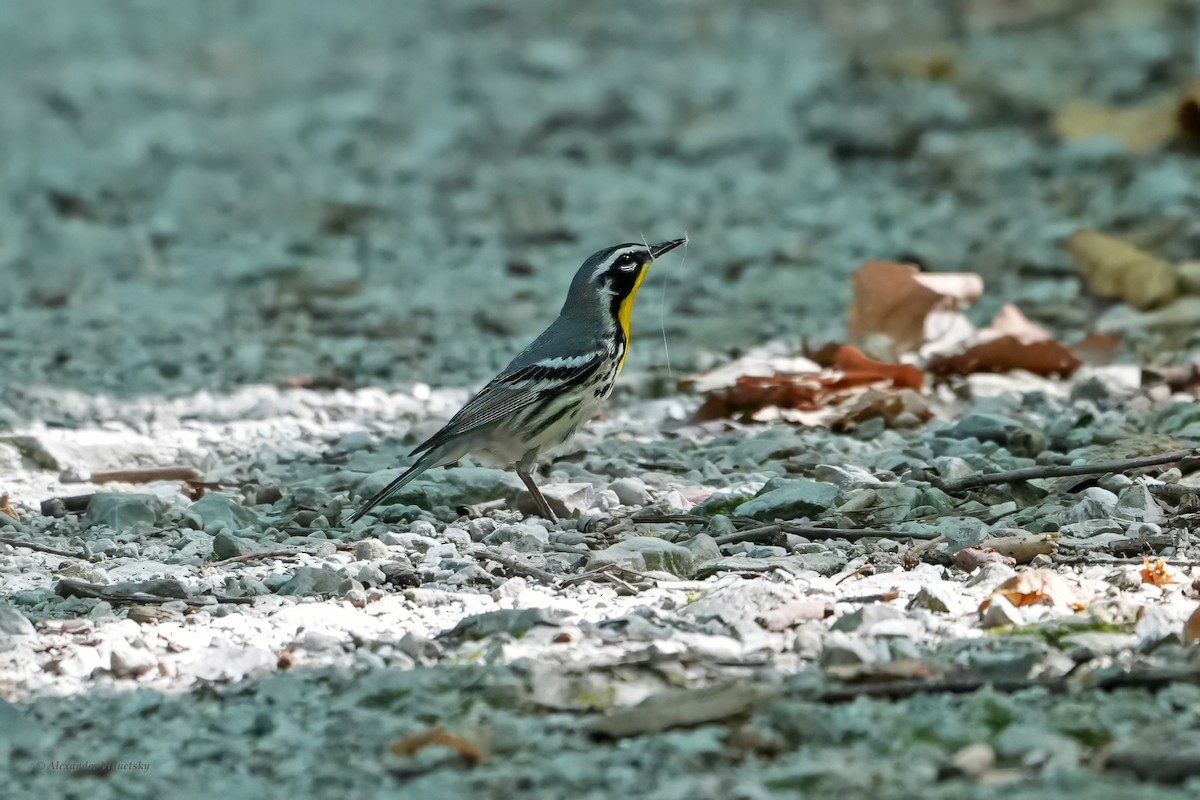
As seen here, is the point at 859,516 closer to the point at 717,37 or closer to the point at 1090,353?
the point at 1090,353

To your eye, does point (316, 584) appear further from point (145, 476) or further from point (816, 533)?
point (145, 476)

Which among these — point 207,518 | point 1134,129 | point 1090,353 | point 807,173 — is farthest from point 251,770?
point 1134,129

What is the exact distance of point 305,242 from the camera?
931cm

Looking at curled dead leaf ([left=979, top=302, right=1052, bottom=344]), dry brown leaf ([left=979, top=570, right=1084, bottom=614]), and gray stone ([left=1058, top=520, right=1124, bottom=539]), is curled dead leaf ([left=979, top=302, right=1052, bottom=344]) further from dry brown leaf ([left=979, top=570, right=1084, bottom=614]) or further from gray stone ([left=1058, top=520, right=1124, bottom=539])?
dry brown leaf ([left=979, top=570, right=1084, bottom=614])

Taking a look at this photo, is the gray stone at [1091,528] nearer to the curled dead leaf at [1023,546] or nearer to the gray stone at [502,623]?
the curled dead leaf at [1023,546]

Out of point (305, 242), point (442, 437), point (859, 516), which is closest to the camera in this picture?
point (859, 516)

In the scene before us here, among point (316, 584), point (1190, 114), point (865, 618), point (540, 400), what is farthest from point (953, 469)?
point (1190, 114)

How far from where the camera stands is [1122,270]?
7711mm

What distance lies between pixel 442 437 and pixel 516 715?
6.60 feet

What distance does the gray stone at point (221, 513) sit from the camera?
5.13 m

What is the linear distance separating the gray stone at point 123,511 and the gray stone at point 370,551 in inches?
31.4

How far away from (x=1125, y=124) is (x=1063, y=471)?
5.39 m

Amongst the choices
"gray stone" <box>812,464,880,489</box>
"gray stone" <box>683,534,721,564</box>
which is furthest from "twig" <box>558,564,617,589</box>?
"gray stone" <box>812,464,880,489</box>

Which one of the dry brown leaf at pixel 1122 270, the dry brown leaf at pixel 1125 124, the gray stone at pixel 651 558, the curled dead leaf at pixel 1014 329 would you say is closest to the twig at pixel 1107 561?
the gray stone at pixel 651 558
